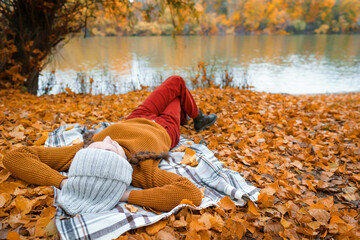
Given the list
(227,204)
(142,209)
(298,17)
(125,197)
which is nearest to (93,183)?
(125,197)

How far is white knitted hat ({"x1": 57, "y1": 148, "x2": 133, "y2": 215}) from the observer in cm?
138

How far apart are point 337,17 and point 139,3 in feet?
133

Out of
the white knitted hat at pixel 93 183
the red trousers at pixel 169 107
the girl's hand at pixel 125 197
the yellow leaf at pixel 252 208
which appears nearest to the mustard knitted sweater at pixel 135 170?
the girl's hand at pixel 125 197

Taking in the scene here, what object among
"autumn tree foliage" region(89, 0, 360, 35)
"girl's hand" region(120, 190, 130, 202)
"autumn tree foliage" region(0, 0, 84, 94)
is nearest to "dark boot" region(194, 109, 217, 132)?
"girl's hand" region(120, 190, 130, 202)

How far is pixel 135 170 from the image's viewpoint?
5.55 feet

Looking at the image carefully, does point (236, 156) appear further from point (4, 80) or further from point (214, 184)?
point (4, 80)

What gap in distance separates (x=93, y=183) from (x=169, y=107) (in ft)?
4.80

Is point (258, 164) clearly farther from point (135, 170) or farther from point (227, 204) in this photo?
point (135, 170)

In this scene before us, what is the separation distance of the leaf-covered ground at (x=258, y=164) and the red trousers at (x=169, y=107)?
1.04ft

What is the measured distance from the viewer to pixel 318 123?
126 inches

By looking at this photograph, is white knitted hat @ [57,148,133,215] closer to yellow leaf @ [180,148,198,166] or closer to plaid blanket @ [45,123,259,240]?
plaid blanket @ [45,123,259,240]

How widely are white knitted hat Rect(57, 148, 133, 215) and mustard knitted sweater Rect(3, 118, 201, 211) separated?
0.15 m

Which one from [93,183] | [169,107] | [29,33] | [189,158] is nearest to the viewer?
[93,183]

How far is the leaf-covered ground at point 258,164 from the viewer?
133cm
